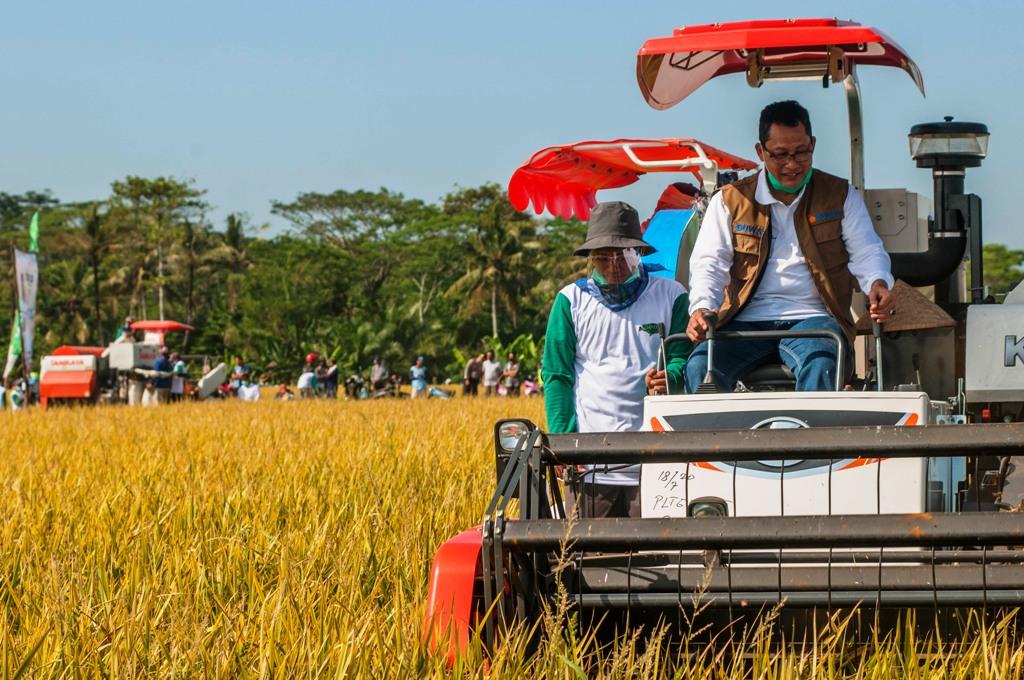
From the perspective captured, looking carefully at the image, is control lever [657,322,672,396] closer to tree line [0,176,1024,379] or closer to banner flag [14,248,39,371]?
banner flag [14,248,39,371]

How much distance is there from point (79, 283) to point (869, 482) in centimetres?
6961

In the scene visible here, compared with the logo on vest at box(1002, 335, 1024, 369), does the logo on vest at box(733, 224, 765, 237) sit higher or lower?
higher

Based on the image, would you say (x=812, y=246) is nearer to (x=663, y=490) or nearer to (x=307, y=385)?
(x=663, y=490)

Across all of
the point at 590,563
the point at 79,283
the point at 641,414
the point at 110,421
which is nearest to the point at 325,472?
the point at 641,414

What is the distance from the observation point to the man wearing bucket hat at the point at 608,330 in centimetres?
543

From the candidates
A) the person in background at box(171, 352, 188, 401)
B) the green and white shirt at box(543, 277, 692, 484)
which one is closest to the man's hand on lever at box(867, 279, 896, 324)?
the green and white shirt at box(543, 277, 692, 484)

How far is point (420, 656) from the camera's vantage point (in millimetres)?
3221

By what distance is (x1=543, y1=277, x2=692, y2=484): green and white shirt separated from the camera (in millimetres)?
5457

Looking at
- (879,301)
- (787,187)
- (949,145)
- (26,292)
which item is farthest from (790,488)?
(26,292)

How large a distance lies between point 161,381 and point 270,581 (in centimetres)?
2667

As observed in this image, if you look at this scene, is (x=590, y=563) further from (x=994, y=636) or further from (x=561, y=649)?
(x=994, y=636)

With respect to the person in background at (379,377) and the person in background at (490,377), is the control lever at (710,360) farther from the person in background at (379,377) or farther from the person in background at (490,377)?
the person in background at (379,377)

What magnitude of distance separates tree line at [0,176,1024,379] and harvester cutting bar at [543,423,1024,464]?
2031 inches

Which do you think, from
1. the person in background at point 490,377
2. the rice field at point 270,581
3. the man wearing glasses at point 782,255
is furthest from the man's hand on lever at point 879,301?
the person in background at point 490,377
